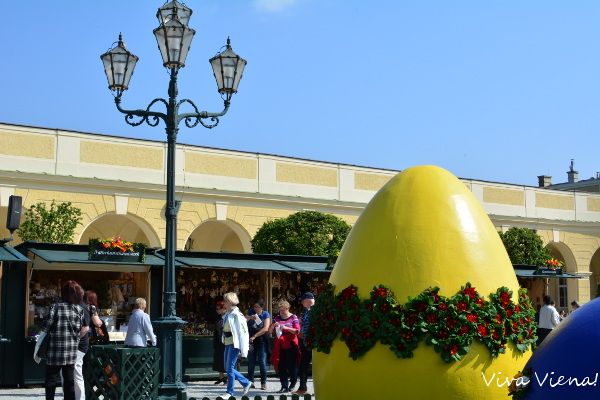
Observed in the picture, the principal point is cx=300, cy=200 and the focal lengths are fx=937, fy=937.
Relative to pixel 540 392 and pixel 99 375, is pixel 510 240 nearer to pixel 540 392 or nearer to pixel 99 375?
pixel 99 375

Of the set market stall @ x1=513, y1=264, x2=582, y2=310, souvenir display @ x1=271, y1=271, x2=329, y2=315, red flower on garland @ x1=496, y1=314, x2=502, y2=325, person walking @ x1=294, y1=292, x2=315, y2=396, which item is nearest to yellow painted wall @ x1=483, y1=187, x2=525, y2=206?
market stall @ x1=513, y1=264, x2=582, y2=310

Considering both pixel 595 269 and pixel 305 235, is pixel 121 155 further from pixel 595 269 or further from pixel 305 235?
pixel 595 269

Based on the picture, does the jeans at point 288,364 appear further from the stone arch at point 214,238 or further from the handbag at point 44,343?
the stone arch at point 214,238

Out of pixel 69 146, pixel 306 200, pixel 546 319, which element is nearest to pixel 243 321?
pixel 546 319

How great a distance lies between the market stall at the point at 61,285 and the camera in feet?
52.6

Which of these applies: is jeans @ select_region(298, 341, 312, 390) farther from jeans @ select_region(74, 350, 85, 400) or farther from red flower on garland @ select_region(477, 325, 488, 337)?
red flower on garland @ select_region(477, 325, 488, 337)

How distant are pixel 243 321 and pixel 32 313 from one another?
190 inches

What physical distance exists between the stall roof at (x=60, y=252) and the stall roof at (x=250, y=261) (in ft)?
4.55

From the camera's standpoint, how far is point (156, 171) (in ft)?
92.1

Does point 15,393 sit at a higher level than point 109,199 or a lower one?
lower

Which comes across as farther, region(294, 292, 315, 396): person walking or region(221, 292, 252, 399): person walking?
region(294, 292, 315, 396): person walking

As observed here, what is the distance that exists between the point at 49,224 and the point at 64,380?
1521cm

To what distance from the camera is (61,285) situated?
18.3 meters

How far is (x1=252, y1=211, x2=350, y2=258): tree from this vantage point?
1050 inches
